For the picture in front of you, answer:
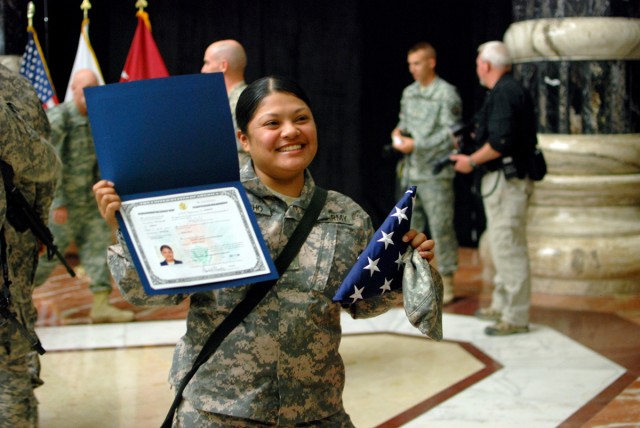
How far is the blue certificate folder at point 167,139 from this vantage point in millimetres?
2141

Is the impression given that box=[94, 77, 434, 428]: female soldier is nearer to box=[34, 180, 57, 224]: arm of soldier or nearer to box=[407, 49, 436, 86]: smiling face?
box=[34, 180, 57, 224]: arm of soldier

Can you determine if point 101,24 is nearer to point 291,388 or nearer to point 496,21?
point 496,21

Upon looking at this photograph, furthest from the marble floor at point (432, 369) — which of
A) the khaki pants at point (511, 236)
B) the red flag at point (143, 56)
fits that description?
the red flag at point (143, 56)

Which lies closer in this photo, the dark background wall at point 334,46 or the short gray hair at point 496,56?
the short gray hair at point 496,56

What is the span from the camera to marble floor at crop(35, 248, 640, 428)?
4395 mm

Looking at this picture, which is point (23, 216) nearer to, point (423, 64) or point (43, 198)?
→ point (43, 198)

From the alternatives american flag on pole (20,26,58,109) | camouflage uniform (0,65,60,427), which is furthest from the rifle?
american flag on pole (20,26,58,109)

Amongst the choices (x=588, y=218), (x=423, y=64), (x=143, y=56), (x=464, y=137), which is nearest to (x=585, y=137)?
(x=588, y=218)

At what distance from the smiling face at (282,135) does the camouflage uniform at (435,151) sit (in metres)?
4.58

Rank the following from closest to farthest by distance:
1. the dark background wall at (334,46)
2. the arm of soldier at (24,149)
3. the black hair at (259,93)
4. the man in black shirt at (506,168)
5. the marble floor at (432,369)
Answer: the black hair at (259,93)
the arm of soldier at (24,149)
the marble floor at (432,369)
the man in black shirt at (506,168)
the dark background wall at (334,46)

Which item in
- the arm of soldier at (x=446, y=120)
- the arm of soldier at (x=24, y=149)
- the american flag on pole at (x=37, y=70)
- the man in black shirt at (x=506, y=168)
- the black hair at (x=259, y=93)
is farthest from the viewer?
the american flag on pole at (x=37, y=70)

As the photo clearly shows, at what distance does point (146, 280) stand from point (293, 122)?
1.74 ft

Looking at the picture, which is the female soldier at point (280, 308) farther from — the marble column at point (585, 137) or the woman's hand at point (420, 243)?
the marble column at point (585, 137)

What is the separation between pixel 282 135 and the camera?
2275 mm
